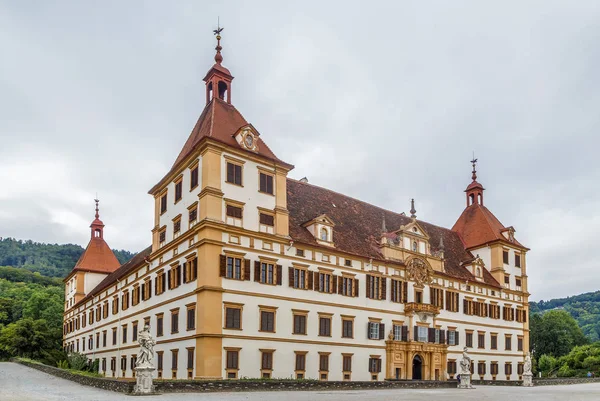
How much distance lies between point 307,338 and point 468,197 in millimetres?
33491

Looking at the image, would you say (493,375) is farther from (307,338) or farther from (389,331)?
(307,338)

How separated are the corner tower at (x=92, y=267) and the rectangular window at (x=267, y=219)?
40.1m

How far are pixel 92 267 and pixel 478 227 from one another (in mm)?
45213

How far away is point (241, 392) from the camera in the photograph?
2911cm

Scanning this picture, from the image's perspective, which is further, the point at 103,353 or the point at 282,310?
the point at 103,353

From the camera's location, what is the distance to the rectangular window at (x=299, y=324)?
39406mm

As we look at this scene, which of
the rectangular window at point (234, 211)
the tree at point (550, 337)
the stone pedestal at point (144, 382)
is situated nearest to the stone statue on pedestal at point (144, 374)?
the stone pedestal at point (144, 382)

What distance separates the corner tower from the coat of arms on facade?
4089cm

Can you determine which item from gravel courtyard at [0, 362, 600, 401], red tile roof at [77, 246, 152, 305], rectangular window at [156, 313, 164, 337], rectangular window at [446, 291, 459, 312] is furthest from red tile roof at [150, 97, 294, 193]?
rectangular window at [446, 291, 459, 312]

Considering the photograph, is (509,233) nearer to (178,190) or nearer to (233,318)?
(233,318)

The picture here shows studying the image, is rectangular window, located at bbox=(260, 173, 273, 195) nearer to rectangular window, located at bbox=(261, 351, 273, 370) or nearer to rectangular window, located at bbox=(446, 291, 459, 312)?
rectangular window, located at bbox=(261, 351, 273, 370)

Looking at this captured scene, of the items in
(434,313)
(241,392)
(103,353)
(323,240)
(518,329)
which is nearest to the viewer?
(241,392)

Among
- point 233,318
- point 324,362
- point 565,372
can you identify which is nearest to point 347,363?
point 324,362

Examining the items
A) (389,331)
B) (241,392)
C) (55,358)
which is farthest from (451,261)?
(55,358)
